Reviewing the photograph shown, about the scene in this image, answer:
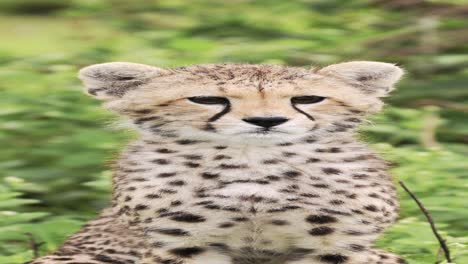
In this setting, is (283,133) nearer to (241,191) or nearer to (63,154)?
(241,191)

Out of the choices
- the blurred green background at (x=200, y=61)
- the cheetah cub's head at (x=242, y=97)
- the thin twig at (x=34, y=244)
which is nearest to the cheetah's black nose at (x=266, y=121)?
the cheetah cub's head at (x=242, y=97)

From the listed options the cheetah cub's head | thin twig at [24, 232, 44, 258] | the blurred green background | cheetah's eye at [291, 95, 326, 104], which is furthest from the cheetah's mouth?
thin twig at [24, 232, 44, 258]

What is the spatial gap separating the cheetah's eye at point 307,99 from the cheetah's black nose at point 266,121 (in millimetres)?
107

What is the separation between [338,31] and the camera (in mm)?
8453

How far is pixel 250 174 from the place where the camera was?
3600 millimetres

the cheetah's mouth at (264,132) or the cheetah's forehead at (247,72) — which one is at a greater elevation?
the cheetah's forehead at (247,72)

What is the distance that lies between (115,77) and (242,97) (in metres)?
0.51

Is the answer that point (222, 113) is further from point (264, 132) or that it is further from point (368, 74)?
point (368, 74)

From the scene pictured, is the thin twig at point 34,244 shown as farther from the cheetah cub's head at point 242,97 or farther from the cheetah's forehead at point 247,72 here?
the cheetah's forehead at point 247,72

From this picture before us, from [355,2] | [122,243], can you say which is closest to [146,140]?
[122,243]

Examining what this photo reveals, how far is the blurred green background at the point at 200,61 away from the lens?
5266 mm

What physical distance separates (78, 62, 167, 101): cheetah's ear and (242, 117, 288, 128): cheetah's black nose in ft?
1.57

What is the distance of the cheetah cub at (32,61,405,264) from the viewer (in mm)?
3582

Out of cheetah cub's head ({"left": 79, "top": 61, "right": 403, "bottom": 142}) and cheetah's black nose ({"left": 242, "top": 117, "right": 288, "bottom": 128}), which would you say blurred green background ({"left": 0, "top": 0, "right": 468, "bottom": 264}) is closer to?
cheetah cub's head ({"left": 79, "top": 61, "right": 403, "bottom": 142})
